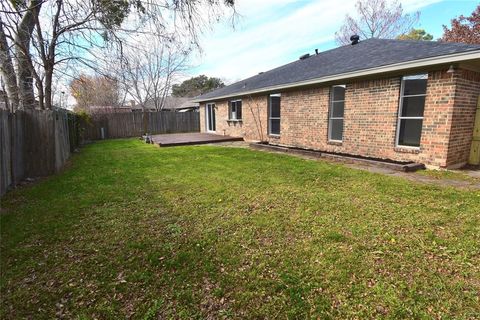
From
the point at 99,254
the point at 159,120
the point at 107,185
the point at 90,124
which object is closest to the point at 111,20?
the point at 107,185

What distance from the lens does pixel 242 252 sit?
2.82 metres

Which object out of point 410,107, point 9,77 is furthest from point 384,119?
point 9,77

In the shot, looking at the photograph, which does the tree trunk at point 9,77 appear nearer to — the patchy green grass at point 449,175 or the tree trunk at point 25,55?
the tree trunk at point 25,55

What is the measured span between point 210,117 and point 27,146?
13.2 m

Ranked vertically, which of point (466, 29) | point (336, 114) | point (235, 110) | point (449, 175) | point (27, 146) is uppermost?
point (466, 29)

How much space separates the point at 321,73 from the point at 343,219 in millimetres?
6592

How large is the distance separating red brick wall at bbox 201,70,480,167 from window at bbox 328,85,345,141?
161 millimetres

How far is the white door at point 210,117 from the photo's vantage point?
1796 cm

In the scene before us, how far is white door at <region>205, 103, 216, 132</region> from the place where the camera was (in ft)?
58.9

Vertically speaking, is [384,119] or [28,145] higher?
[384,119]

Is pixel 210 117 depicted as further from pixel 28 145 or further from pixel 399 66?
pixel 399 66

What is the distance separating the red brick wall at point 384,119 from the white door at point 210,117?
7.82 meters

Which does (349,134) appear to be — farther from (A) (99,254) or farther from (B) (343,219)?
(A) (99,254)

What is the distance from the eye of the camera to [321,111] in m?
9.18
